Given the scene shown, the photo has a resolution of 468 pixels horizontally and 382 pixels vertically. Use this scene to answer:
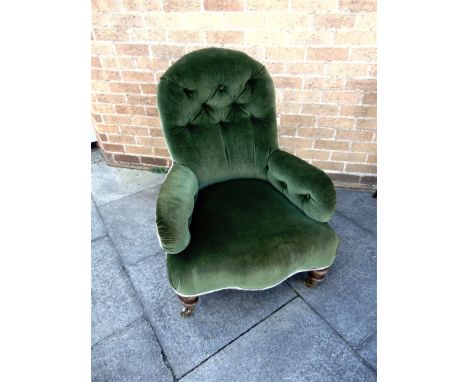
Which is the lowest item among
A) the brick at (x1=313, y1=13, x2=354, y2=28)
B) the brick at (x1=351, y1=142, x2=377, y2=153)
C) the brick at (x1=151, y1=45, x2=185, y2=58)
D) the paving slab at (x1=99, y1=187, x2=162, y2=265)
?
the paving slab at (x1=99, y1=187, x2=162, y2=265)

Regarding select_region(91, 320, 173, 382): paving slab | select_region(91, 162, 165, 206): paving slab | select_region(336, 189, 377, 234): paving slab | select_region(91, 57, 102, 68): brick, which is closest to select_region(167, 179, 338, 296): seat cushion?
select_region(91, 320, 173, 382): paving slab

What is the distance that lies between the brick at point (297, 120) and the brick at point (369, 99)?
13.3 inches

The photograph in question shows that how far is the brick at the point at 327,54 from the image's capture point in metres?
1.63

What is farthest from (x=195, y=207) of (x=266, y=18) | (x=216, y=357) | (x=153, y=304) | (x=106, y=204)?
(x=266, y=18)

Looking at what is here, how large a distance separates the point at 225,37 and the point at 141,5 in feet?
1.85

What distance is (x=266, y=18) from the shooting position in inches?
62.7

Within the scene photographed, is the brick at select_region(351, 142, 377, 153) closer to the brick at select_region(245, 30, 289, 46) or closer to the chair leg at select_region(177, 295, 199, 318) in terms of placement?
the brick at select_region(245, 30, 289, 46)

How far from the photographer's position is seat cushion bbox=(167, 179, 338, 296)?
1.04 m

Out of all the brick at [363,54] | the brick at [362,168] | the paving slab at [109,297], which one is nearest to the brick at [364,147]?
the brick at [362,168]

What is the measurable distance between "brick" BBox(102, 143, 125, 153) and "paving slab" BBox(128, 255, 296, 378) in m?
1.25

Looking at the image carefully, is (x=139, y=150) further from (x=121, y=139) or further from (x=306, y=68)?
(x=306, y=68)
